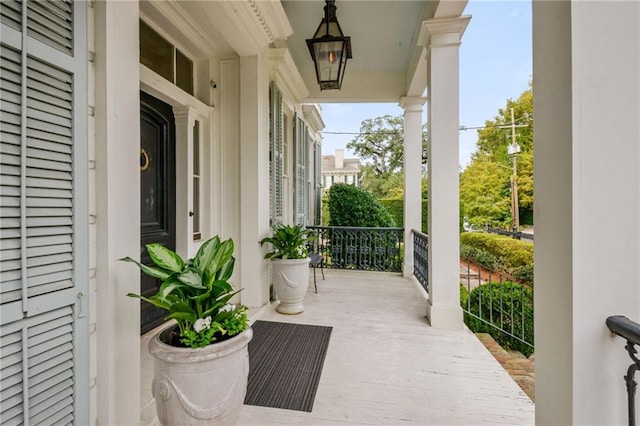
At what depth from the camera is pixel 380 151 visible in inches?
632

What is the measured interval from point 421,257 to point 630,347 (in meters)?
3.56

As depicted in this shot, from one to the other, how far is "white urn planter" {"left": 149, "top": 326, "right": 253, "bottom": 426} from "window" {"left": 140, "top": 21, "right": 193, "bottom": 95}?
7.50ft

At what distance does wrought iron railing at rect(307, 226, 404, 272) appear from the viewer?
548 centimetres

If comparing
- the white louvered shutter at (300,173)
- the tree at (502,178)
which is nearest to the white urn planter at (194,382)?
the white louvered shutter at (300,173)

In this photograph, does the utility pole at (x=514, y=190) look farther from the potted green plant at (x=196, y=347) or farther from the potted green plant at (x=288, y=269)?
the potted green plant at (x=196, y=347)

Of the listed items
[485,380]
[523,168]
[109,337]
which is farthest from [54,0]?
[523,168]

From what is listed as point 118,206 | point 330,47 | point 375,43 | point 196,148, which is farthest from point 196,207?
point 375,43

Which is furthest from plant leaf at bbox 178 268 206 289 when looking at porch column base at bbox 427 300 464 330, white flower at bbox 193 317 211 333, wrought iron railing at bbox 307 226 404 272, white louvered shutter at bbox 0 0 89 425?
wrought iron railing at bbox 307 226 404 272

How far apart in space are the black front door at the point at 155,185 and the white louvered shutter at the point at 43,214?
1.37 m

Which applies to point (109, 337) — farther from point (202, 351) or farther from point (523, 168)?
point (523, 168)

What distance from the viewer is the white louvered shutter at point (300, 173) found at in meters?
4.95

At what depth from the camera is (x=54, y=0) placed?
1056 millimetres

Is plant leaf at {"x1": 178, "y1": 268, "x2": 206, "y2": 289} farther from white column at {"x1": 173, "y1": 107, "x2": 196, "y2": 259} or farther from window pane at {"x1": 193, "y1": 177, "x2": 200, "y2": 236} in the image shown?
window pane at {"x1": 193, "y1": 177, "x2": 200, "y2": 236}

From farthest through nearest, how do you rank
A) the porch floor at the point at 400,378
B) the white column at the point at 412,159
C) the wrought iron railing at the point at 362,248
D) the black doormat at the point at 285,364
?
the wrought iron railing at the point at 362,248 < the white column at the point at 412,159 < the black doormat at the point at 285,364 < the porch floor at the point at 400,378
